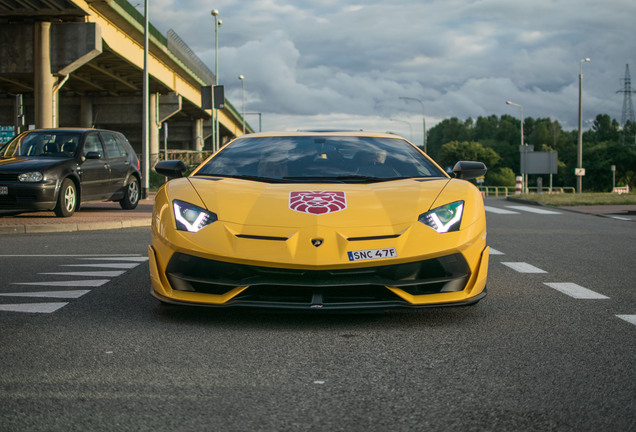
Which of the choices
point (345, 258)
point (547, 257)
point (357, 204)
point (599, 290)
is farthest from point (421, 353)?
point (547, 257)

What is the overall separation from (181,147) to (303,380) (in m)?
66.0

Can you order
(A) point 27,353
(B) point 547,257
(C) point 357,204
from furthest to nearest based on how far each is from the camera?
(B) point 547,257
(C) point 357,204
(A) point 27,353

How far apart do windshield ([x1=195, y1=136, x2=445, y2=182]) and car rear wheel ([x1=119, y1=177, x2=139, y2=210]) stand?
11247 millimetres

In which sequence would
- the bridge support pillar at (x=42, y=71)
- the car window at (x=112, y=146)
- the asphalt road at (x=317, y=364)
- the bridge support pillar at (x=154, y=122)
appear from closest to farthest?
1. the asphalt road at (x=317, y=364)
2. the car window at (x=112, y=146)
3. the bridge support pillar at (x=42, y=71)
4. the bridge support pillar at (x=154, y=122)

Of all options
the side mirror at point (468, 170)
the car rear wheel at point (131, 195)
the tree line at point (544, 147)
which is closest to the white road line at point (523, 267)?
the side mirror at point (468, 170)

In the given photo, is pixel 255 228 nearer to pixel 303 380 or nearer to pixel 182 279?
pixel 182 279

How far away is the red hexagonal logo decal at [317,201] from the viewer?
15.6 ft

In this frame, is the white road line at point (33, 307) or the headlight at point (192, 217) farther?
the white road line at point (33, 307)

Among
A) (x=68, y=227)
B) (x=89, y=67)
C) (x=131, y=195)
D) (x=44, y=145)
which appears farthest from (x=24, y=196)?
(x=89, y=67)

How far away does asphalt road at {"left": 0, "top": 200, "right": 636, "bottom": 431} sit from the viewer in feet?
9.99

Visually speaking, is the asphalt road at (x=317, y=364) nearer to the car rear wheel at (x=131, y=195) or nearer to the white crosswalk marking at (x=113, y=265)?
the white crosswalk marking at (x=113, y=265)

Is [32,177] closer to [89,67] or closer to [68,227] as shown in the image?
[68,227]

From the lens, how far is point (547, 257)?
8.99 meters

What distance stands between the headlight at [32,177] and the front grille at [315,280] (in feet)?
30.5
